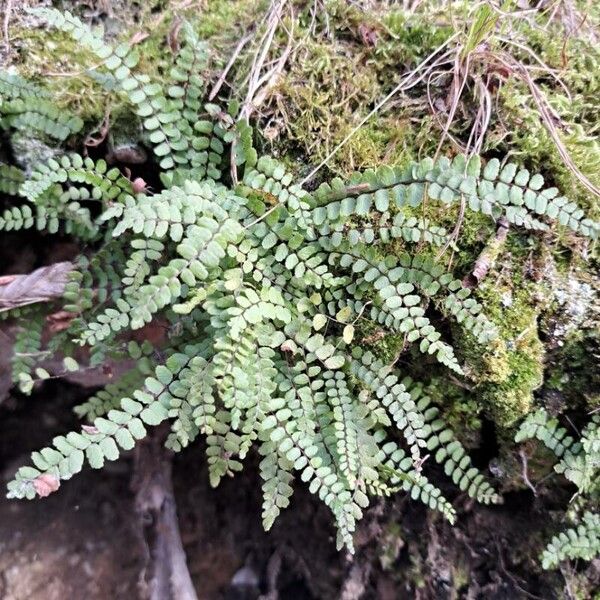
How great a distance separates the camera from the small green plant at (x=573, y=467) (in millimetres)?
2271

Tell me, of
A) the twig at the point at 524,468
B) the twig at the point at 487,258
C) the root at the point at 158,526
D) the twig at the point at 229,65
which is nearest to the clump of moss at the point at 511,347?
the twig at the point at 487,258

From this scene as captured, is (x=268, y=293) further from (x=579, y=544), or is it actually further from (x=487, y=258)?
(x=579, y=544)

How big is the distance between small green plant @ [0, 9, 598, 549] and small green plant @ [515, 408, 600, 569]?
12.8 inches

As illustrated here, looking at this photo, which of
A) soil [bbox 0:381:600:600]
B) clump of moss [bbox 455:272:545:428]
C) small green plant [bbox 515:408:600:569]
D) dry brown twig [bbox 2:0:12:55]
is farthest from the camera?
soil [bbox 0:381:600:600]

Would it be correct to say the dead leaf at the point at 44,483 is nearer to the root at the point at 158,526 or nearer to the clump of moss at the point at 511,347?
the root at the point at 158,526

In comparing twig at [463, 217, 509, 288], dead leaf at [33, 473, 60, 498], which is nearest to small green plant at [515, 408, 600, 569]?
twig at [463, 217, 509, 288]

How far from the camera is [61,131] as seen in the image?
237 cm

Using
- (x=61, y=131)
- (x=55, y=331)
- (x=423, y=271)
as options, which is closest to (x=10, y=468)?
(x=55, y=331)

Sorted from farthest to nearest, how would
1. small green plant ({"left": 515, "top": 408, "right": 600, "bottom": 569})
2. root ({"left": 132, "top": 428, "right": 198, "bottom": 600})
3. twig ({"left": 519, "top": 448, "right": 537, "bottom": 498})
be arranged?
root ({"left": 132, "top": 428, "right": 198, "bottom": 600}) < twig ({"left": 519, "top": 448, "right": 537, "bottom": 498}) < small green plant ({"left": 515, "top": 408, "right": 600, "bottom": 569})

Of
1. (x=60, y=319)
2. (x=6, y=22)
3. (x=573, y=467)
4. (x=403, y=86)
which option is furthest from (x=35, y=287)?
(x=573, y=467)

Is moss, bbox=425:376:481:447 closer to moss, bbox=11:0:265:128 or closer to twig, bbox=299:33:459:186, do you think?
twig, bbox=299:33:459:186

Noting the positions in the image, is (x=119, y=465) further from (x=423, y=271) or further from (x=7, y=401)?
(x=423, y=271)

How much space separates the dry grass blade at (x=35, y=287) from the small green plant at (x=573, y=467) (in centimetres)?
208

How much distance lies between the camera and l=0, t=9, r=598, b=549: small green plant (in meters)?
1.86
